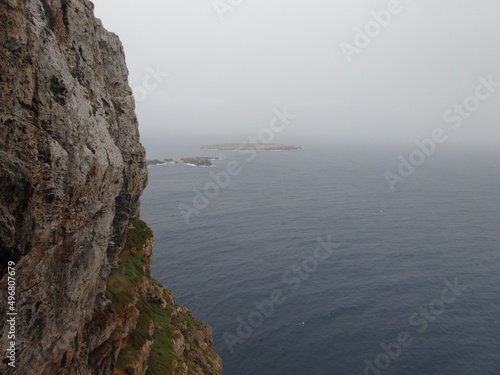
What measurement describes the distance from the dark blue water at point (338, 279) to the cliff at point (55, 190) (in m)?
33.1

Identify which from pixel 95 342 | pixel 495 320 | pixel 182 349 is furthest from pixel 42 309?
pixel 495 320

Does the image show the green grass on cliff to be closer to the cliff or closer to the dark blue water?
the cliff

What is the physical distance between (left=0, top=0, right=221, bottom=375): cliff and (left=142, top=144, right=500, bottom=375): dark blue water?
3315 cm

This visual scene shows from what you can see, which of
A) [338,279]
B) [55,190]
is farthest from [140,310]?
[338,279]

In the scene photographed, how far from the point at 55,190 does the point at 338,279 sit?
64.2 m

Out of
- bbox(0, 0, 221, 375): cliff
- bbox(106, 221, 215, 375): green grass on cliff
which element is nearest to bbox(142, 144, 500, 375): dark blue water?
bbox(106, 221, 215, 375): green grass on cliff

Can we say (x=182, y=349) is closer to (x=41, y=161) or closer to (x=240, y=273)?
(x=41, y=161)

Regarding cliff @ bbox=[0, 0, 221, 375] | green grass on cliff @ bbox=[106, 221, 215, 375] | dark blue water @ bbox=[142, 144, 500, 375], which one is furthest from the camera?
dark blue water @ bbox=[142, 144, 500, 375]

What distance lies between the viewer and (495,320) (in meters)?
57.5

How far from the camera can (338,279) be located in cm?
6894

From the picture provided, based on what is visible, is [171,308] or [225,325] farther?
[225,325]

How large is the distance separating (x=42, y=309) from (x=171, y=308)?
27.6 m

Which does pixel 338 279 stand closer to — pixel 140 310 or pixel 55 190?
pixel 140 310

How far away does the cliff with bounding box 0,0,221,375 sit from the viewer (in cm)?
1131
